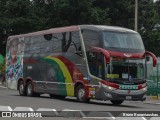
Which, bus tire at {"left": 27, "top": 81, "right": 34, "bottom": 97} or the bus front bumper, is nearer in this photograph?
the bus front bumper

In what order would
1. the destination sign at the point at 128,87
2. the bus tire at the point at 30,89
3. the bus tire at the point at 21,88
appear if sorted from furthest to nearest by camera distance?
the bus tire at the point at 21,88 → the bus tire at the point at 30,89 → the destination sign at the point at 128,87

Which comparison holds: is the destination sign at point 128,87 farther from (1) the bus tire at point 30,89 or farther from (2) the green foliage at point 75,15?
(2) the green foliage at point 75,15

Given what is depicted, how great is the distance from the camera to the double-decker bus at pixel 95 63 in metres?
24.4

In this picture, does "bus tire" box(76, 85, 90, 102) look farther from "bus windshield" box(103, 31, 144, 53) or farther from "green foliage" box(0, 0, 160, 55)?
"green foliage" box(0, 0, 160, 55)

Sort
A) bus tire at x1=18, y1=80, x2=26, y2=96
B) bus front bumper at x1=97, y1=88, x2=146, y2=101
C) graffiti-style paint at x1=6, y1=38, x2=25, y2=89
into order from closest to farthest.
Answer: bus front bumper at x1=97, y1=88, x2=146, y2=101
bus tire at x1=18, y1=80, x2=26, y2=96
graffiti-style paint at x1=6, y1=38, x2=25, y2=89

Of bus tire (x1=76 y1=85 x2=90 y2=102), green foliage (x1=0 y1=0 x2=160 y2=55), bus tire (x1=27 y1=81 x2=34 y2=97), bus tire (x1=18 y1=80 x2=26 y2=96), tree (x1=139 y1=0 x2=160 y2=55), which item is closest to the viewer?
bus tire (x1=76 y1=85 x2=90 y2=102)

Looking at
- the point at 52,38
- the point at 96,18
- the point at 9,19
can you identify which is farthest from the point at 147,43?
the point at 52,38

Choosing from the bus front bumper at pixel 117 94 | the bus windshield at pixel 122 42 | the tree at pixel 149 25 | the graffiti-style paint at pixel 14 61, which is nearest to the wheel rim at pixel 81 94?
the bus front bumper at pixel 117 94

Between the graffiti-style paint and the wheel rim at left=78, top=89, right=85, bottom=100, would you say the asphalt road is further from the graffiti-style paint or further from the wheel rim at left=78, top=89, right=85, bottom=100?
the graffiti-style paint

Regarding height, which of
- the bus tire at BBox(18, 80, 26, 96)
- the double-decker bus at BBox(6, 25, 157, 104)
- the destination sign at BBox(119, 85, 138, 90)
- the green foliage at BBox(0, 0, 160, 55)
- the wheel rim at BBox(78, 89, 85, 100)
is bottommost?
the bus tire at BBox(18, 80, 26, 96)

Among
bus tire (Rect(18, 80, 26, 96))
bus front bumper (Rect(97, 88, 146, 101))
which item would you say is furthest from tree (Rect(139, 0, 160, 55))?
bus front bumper (Rect(97, 88, 146, 101))

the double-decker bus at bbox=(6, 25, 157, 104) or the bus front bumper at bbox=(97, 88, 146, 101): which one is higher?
the double-decker bus at bbox=(6, 25, 157, 104)

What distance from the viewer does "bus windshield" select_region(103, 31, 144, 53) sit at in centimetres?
2456

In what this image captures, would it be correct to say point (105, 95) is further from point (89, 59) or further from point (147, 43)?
point (147, 43)
